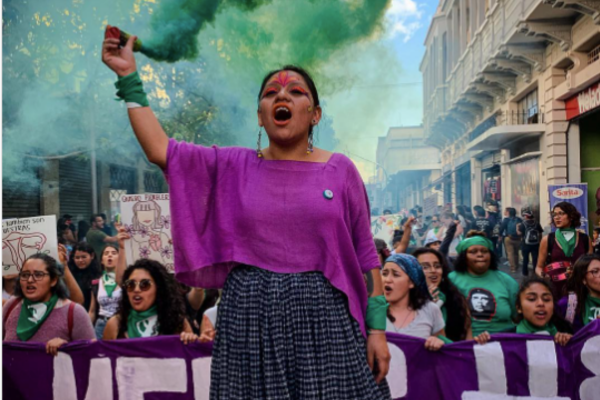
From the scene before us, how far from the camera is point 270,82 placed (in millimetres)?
1915

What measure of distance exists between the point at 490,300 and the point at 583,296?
0.60 metres

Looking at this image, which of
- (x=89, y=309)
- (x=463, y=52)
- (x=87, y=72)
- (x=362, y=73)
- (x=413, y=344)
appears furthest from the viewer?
(x=463, y=52)

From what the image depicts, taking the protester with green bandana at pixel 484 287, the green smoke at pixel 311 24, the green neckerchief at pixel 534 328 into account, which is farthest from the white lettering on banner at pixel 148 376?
the green smoke at pixel 311 24

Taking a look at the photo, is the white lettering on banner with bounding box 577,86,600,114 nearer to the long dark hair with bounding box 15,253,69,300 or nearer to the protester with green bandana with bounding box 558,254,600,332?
the protester with green bandana with bounding box 558,254,600,332

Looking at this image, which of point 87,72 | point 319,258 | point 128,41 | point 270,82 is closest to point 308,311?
point 319,258

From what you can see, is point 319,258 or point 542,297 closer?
point 319,258

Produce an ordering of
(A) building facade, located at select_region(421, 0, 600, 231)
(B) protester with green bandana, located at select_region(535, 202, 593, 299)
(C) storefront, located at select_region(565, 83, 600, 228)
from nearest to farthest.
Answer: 1. (B) protester with green bandana, located at select_region(535, 202, 593, 299)
2. (A) building facade, located at select_region(421, 0, 600, 231)
3. (C) storefront, located at select_region(565, 83, 600, 228)

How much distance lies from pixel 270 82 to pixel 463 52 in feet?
62.2

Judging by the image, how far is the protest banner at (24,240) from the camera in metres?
4.93

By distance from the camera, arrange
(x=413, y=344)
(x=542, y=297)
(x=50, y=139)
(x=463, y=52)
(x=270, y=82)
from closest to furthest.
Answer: (x=270, y=82)
(x=413, y=344)
(x=542, y=297)
(x=50, y=139)
(x=463, y=52)

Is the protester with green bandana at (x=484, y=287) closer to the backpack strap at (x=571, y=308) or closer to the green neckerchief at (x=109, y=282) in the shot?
the backpack strap at (x=571, y=308)

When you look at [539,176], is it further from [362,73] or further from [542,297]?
[542,297]

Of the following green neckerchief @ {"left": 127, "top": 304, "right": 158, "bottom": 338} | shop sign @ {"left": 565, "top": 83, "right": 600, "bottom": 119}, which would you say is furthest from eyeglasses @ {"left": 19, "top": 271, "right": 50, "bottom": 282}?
shop sign @ {"left": 565, "top": 83, "right": 600, "bottom": 119}

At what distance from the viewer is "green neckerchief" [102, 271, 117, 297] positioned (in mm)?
4941
